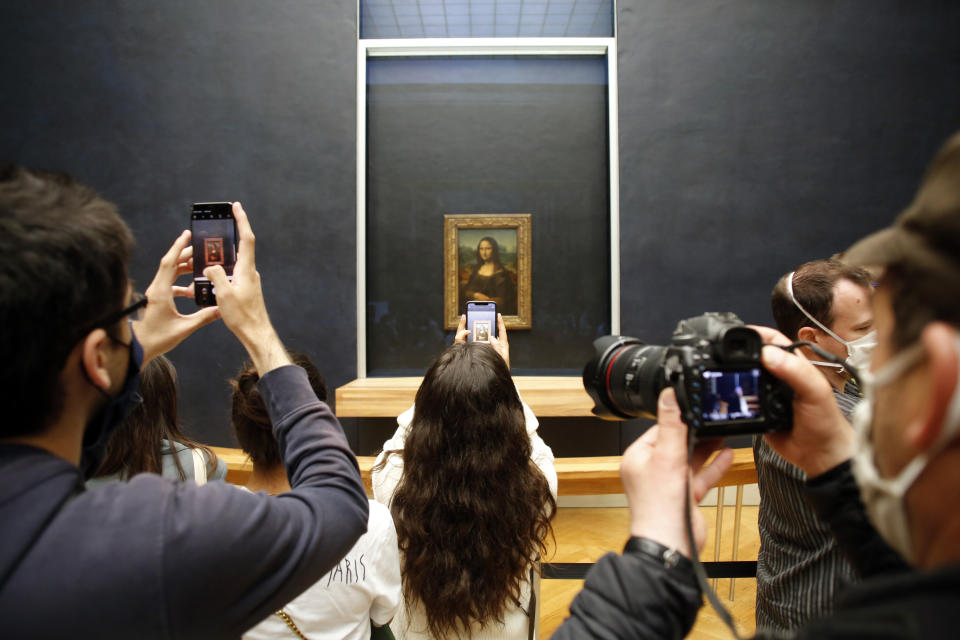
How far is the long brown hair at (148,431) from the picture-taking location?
166 centimetres

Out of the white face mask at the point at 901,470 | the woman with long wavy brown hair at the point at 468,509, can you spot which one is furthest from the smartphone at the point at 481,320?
the white face mask at the point at 901,470

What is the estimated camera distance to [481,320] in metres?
3.31

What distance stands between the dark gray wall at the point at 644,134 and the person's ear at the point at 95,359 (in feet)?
12.2

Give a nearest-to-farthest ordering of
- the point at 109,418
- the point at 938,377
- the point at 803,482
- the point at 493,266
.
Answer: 1. the point at 938,377
2. the point at 109,418
3. the point at 803,482
4. the point at 493,266

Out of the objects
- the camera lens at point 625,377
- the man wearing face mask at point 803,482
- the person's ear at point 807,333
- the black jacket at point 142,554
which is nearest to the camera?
the black jacket at point 142,554

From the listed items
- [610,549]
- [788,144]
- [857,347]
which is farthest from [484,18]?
[610,549]

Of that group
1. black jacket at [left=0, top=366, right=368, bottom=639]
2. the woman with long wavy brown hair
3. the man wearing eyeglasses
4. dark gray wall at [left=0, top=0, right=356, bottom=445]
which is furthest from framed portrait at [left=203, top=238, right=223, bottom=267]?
dark gray wall at [left=0, top=0, right=356, bottom=445]

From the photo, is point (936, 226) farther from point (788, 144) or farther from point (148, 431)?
point (788, 144)

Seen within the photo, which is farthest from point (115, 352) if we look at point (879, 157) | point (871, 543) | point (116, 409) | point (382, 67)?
point (879, 157)

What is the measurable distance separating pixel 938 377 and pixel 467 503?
52.9 inches

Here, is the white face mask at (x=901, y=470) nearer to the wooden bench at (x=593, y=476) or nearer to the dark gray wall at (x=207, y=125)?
the wooden bench at (x=593, y=476)

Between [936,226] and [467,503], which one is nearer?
[936,226]

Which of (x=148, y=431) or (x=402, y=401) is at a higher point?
(x=148, y=431)

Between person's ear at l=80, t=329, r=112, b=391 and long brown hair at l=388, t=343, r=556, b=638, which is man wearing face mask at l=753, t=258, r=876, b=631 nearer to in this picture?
long brown hair at l=388, t=343, r=556, b=638
